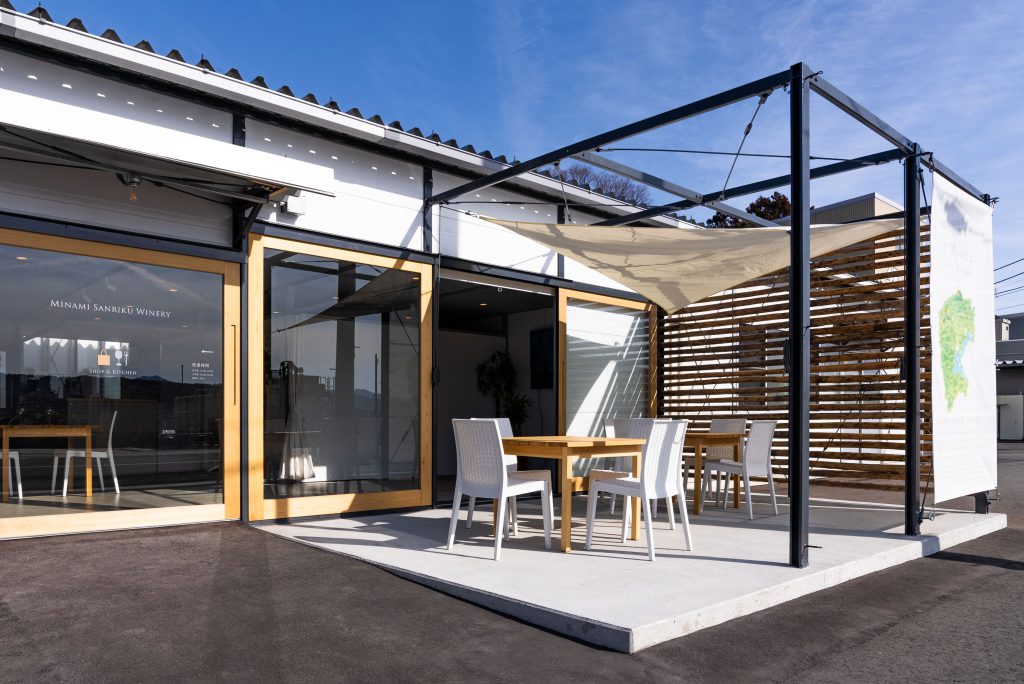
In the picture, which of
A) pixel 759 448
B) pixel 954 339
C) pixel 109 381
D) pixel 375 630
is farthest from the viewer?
pixel 759 448

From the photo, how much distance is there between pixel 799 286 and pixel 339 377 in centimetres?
416

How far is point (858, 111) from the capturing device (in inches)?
218

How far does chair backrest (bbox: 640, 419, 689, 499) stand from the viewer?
17.5 ft

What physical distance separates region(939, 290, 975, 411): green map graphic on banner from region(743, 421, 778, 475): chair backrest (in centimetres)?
155

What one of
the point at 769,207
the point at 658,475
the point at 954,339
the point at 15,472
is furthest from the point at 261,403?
the point at 769,207

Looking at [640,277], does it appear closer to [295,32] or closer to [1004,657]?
[1004,657]

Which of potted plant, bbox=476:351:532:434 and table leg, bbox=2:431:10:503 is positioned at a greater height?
potted plant, bbox=476:351:532:434

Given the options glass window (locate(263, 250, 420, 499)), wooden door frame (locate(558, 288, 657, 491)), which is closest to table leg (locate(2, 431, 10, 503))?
glass window (locate(263, 250, 420, 499))

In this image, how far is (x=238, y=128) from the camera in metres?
6.34

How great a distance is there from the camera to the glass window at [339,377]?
6.62m

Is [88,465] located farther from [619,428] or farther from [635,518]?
[619,428]

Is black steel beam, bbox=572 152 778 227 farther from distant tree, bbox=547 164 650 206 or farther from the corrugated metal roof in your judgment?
distant tree, bbox=547 164 650 206

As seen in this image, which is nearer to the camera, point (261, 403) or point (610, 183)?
point (261, 403)

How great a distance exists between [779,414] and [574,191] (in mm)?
3831
